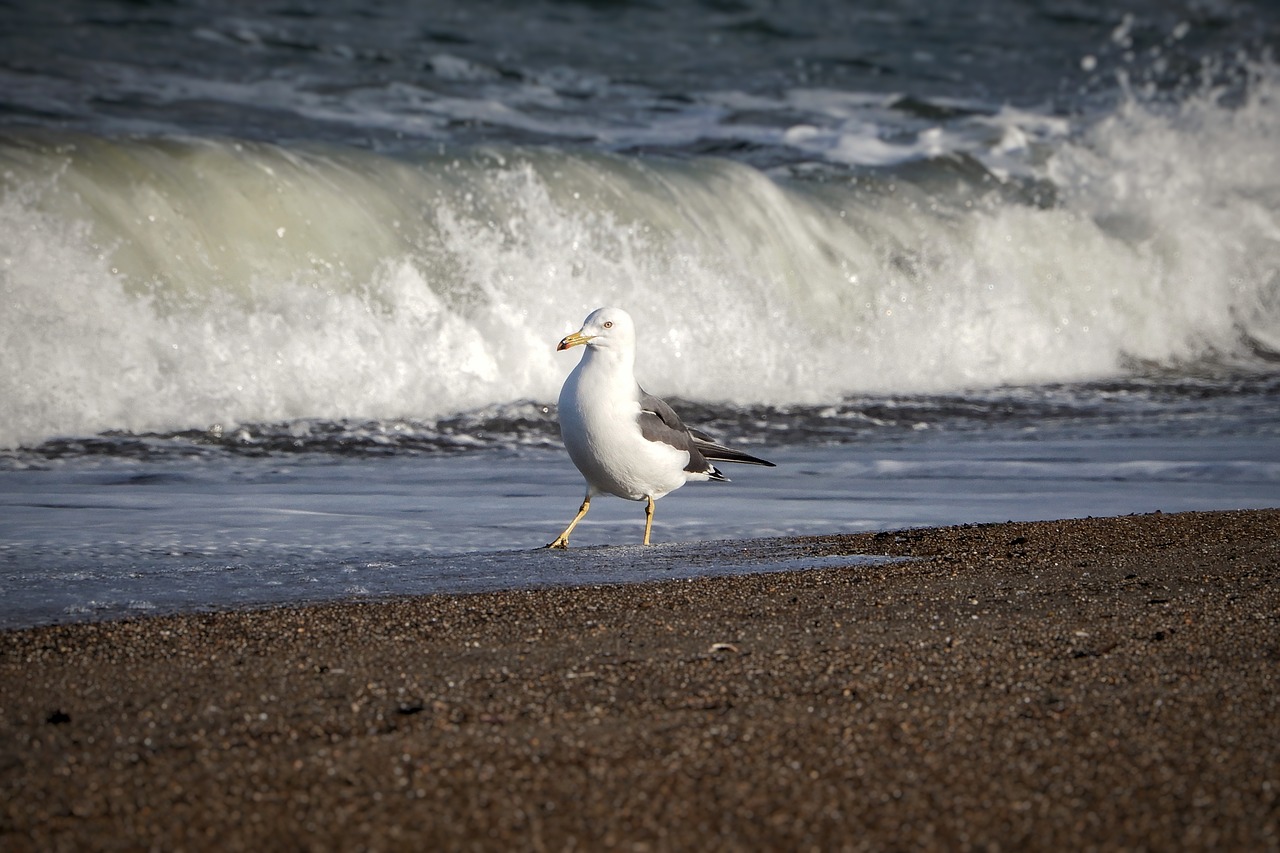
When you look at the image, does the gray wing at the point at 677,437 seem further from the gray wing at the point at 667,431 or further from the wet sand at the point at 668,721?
the wet sand at the point at 668,721

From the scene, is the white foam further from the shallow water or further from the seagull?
the seagull

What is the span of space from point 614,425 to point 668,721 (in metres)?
2.52

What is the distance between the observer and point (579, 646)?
3.30 metres

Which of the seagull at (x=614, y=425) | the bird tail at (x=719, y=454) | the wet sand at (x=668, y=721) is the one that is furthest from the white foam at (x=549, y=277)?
the wet sand at (x=668, y=721)

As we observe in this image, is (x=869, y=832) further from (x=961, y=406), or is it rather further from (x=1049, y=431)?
(x=961, y=406)

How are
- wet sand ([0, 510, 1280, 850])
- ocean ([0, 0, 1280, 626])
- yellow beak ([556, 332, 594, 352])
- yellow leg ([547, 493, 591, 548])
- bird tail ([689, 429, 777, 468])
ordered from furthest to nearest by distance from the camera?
bird tail ([689, 429, 777, 468]), ocean ([0, 0, 1280, 626]), yellow beak ([556, 332, 594, 352]), yellow leg ([547, 493, 591, 548]), wet sand ([0, 510, 1280, 850])

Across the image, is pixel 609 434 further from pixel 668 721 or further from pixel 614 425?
pixel 668 721

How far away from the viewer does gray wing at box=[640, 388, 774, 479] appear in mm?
5270

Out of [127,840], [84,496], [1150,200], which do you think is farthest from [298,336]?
[1150,200]

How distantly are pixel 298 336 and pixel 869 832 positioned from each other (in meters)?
6.73

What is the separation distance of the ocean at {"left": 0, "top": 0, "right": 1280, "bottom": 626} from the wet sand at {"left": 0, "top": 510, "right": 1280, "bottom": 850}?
0.68m

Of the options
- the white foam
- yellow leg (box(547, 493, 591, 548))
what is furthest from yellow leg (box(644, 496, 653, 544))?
the white foam

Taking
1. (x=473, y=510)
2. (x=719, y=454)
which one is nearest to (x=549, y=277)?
(x=719, y=454)

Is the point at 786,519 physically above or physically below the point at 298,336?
below
